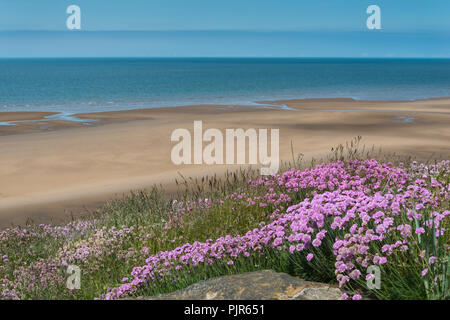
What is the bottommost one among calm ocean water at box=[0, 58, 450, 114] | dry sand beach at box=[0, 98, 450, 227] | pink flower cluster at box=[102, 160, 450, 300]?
dry sand beach at box=[0, 98, 450, 227]

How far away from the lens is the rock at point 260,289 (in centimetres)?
397

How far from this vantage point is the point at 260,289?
4.10m

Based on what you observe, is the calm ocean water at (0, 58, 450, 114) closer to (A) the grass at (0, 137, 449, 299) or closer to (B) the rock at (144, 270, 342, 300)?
(A) the grass at (0, 137, 449, 299)

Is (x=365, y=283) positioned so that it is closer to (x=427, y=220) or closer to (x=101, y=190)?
(x=427, y=220)

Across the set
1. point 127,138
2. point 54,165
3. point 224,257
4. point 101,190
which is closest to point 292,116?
point 127,138

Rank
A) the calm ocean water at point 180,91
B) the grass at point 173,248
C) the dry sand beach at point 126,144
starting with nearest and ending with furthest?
1. the grass at point 173,248
2. the dry sand beach at point 126,144
3. the calm ocean water at point 180,91

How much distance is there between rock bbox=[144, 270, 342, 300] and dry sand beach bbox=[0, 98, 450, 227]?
7.83 meters

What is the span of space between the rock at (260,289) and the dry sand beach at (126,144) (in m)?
7.83

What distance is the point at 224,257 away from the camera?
5.17 metres

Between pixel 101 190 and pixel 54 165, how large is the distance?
440 centimetres

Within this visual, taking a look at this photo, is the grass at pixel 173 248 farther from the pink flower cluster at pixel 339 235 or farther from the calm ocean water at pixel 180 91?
the calm ocean water at pixel 180 91

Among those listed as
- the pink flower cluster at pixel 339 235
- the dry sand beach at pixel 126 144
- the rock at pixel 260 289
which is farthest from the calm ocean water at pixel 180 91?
the rock at pixel 260 289

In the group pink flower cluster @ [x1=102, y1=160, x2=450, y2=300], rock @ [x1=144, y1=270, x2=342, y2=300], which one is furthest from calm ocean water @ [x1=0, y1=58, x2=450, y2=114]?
rock @ [x1=144, y1=270, x2=342, y2=300]

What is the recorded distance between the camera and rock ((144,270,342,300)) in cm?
397
